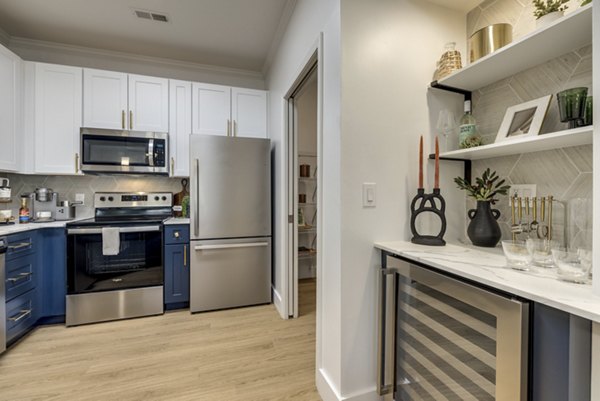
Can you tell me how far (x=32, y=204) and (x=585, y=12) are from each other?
4.13 m

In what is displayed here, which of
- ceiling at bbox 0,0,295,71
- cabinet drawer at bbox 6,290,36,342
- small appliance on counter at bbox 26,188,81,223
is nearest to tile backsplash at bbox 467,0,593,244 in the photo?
ceiling at bbox 0,0,295,71

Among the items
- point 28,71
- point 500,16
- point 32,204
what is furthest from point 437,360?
point 28,71

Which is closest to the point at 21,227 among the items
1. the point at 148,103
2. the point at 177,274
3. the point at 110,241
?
the point at 110,241

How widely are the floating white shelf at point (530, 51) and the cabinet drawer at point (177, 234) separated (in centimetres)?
245

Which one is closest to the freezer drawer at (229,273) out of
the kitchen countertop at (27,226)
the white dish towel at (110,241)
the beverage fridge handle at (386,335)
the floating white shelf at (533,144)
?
the kitchen countertop at (27,226)

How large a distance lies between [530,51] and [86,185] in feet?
12.6

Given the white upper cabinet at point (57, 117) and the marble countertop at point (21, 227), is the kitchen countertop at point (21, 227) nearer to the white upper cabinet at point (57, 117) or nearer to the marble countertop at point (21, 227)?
the marble countertop at point (21, 227)

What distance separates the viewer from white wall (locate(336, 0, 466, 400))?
138cm

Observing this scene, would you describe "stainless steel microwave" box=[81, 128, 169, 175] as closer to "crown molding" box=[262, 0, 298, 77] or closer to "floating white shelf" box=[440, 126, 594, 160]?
"crown molding" box=[262, 0, 298, 77]

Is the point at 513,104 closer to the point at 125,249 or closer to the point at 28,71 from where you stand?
the point at 125,249

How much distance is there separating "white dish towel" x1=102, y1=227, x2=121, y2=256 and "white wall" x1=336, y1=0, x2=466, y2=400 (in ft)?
7.13

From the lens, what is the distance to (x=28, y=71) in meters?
2.54

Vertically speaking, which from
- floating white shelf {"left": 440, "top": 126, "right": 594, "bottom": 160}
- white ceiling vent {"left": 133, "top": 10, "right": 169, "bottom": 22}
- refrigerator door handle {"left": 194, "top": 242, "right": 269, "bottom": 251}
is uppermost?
white ceiling vent {"left": 133, "top": 10, "right": 169, "bottom": 22}

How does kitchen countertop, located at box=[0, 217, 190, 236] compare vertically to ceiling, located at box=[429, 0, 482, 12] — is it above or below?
below
